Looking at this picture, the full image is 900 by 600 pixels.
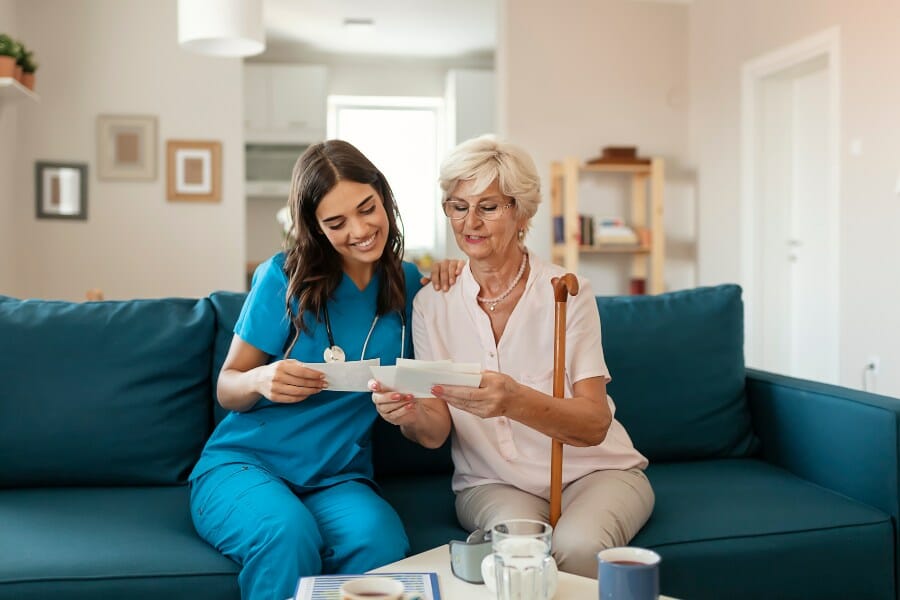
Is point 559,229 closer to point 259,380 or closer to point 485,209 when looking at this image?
point 485,209

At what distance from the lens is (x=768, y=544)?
188 cm

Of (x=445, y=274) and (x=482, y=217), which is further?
(x=445, y=274)

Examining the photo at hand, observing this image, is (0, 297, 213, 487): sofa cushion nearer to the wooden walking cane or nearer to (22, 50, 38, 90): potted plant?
the wooden walking cane

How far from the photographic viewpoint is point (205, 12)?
3.53m

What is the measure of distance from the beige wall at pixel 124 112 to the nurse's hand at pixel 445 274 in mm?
3934

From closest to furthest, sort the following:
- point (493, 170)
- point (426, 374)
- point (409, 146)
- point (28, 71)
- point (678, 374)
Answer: point (426, 374), point (493, 170), point (678, 374), point (28, 71), point (409, 146)

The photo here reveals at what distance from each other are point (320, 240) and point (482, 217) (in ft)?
1.23

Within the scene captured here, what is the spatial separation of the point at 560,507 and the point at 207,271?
4454 millimetres

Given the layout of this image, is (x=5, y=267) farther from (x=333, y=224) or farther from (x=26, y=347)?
(x=333, y=224)

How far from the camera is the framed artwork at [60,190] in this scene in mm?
5668

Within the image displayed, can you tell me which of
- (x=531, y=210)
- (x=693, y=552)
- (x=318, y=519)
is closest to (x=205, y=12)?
(x=531, y=210)

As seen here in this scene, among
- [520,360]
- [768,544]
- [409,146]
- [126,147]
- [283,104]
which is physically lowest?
[768,544]

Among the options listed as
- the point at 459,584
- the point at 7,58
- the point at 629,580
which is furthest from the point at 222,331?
the point at 7,58

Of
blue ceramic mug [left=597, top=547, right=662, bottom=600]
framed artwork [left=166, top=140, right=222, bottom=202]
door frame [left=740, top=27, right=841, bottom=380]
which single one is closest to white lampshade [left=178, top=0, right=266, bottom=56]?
framed artwork [left=166, top=140, right=222, bottom=202]
